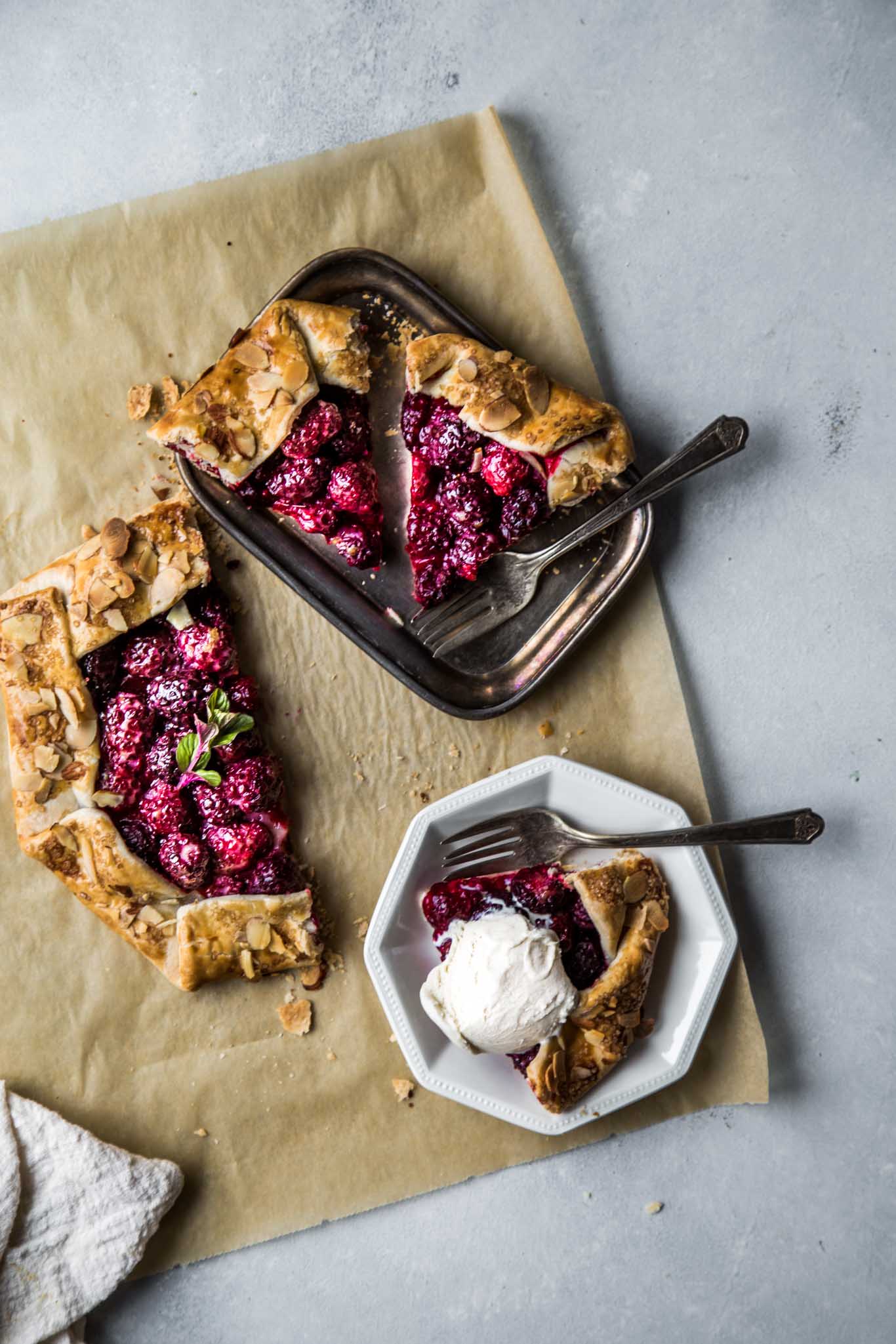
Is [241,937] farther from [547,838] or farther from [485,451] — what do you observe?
[485,451]

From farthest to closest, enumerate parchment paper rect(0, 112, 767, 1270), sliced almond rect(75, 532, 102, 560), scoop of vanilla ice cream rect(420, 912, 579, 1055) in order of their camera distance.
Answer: parchment paper rect(0, 112, 767, 1270), sliced almond rect(75, 532, 102, 560), scoop of vanilla ice cream rect(420, 912, 579, 1055)

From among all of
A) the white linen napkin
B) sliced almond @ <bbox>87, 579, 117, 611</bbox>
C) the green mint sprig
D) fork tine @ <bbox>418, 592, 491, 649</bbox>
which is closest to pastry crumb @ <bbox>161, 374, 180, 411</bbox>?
sliced almond @ <bbox>87, 579, 117, 611</bbox>

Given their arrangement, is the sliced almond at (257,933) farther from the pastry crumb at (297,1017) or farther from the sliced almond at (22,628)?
the sliced almond at (22,628)

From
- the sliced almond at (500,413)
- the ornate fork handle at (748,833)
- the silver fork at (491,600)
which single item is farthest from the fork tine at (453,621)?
the ornate fork handle at (748,833)

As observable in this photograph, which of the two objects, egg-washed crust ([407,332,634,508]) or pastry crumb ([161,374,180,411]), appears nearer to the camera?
egg-washed crust ([407,332,634,508])

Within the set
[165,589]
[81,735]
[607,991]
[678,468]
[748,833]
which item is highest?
[165,589]

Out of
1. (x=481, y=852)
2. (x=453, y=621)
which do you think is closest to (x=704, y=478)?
(x=453, y=621)

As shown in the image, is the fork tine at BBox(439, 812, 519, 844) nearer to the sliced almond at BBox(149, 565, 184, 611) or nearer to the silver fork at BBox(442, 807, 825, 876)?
the silver fork at BBox(442, 807, 825, 876)
